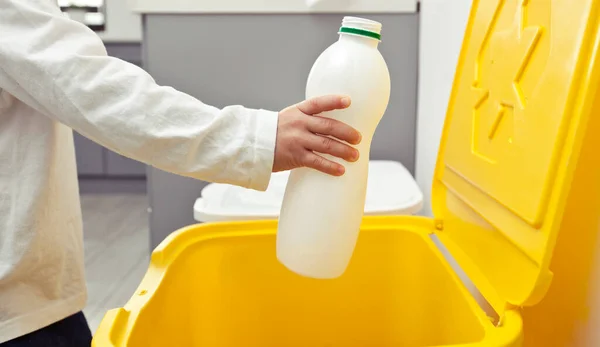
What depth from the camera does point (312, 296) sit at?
2.15ft

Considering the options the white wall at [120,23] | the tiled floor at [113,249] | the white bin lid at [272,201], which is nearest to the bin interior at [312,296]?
the white bin lid at [272,201]

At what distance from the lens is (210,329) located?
0.62 m

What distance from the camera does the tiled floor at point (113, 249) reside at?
1.48m

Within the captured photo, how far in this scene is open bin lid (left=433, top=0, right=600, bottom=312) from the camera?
37 centimetres

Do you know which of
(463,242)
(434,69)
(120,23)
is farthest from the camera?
(120,23)

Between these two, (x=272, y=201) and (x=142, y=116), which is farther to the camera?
(x=272, y=201)

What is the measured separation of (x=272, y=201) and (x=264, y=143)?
0.37 metres

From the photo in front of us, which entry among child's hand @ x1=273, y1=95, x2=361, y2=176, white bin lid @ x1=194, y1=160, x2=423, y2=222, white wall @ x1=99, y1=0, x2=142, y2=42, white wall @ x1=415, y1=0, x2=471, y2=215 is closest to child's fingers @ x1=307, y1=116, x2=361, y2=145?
child's hand @ x1=273, y1=95, x2=361, y2=176

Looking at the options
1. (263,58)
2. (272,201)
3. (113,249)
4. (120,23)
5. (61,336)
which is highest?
(120,23)

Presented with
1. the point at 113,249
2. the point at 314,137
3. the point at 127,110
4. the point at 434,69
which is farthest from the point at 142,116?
the point at 113,249

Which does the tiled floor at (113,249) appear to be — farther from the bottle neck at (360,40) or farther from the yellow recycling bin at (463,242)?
the bottle neck at (360,40)

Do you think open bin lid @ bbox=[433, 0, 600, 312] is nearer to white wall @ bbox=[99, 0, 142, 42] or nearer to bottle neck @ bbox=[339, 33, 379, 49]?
bottle neck @ bbox=[339, 33, 379, 49]

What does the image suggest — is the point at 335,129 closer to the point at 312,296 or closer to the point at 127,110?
the point at 127,110

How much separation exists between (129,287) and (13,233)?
104 centimetres
